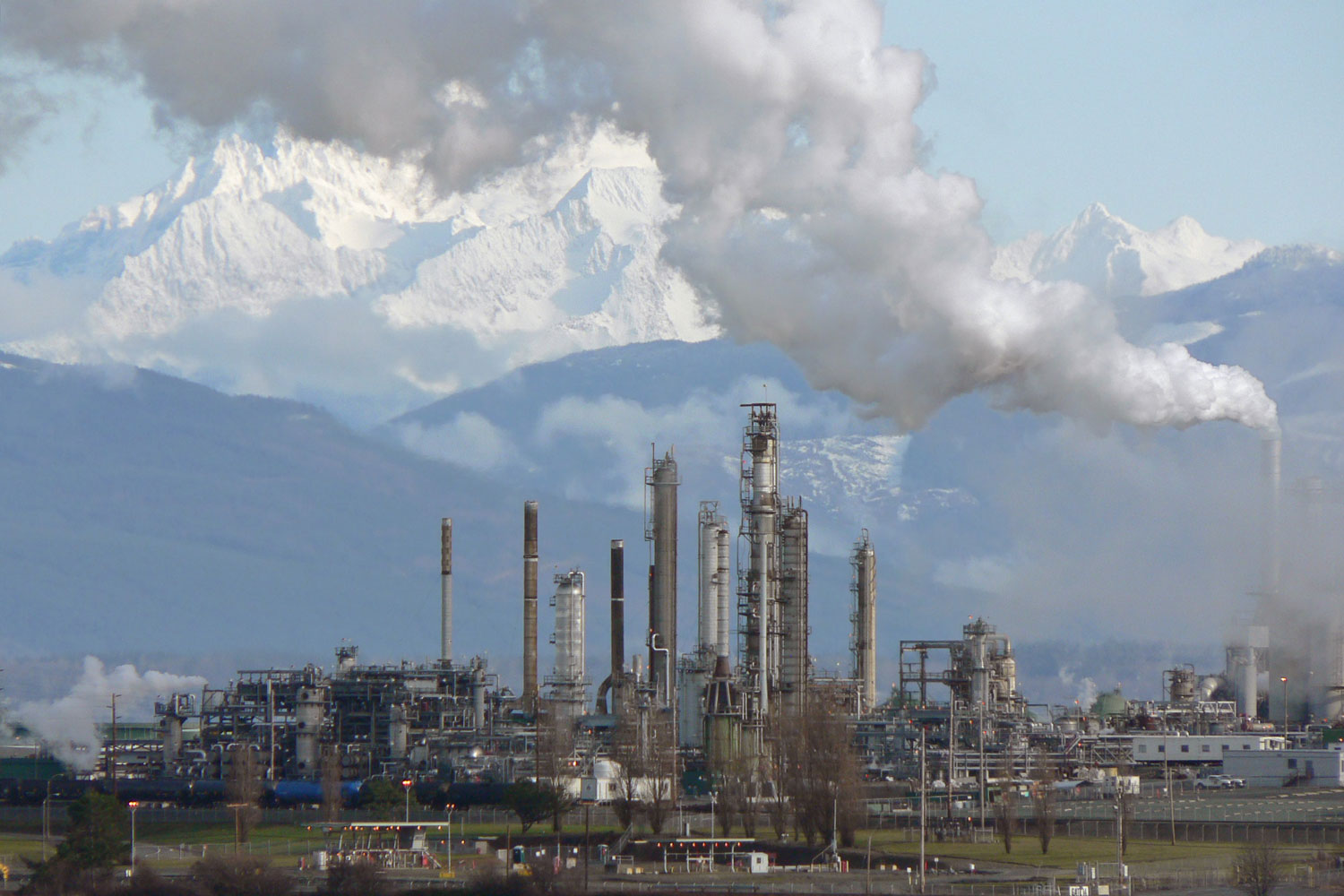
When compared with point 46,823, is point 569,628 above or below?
above

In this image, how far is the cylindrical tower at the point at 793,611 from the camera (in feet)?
423

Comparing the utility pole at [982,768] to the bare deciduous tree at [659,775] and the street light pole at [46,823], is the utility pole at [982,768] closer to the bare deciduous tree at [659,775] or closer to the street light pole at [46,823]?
the bare deciduous tree at [659,775]

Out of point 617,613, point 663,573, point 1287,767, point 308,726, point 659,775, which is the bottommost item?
point 1287,767

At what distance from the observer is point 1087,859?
88812 mm

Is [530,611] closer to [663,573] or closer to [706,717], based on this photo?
[663,573]

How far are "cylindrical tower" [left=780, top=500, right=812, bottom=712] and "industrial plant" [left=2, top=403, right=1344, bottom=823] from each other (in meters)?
0.12

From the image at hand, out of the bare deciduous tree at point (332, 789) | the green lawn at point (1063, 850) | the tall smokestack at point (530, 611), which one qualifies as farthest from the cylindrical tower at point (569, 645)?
the green lawn at point (1063, 850)

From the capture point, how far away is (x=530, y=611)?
168 m

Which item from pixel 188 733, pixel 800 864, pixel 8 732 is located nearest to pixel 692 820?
pixel 800 864

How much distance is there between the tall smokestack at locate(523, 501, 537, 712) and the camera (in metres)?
164

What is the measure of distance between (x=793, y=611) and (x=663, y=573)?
27879mm

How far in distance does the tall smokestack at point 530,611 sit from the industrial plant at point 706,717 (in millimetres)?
226

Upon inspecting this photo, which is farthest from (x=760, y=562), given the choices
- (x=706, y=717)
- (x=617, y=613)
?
(x=617, y=613)

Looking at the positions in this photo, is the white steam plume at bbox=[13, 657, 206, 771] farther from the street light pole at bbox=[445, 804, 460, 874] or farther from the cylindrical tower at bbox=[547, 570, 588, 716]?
the street light pole at bbox=[445, 804, 460, 874]
